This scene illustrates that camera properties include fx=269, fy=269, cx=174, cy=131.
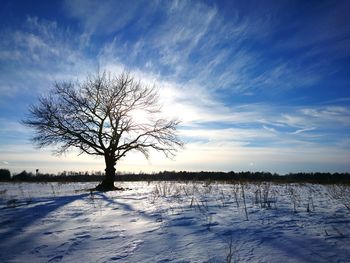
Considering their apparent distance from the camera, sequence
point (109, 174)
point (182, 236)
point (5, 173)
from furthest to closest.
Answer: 1. point (5, 173)
2. point (109, 174)
3. point (182, 236)

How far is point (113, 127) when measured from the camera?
18.7 m

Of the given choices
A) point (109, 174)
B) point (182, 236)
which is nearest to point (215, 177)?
point (109, 174)

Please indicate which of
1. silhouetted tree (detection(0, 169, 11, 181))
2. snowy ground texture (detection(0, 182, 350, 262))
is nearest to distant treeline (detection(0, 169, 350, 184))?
silhouetted tree (detection(0, 169, 11, 181))

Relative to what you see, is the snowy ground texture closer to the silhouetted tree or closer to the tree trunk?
the tree trunk

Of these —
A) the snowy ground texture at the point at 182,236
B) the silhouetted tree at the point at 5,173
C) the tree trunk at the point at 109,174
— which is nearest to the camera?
the snowy ground texture at the point at 182,236

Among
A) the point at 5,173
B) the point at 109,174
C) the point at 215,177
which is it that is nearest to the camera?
the point at 109,174

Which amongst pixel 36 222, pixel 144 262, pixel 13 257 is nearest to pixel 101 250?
pixel 144 262

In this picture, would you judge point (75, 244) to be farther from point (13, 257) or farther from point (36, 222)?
point (36, 222)

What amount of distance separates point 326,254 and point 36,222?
5.65m

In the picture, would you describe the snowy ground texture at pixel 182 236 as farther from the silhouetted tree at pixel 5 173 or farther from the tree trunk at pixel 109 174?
the silhouetted tree at pixel 5 173

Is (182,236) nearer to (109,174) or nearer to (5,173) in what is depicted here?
(109,174)

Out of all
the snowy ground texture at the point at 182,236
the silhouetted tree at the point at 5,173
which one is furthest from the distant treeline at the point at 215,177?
the snowy ground texture at the point at 182,236

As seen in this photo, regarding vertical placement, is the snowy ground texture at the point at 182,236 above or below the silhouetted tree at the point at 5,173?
below

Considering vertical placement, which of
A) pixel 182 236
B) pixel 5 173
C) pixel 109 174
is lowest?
pixel 182 236
